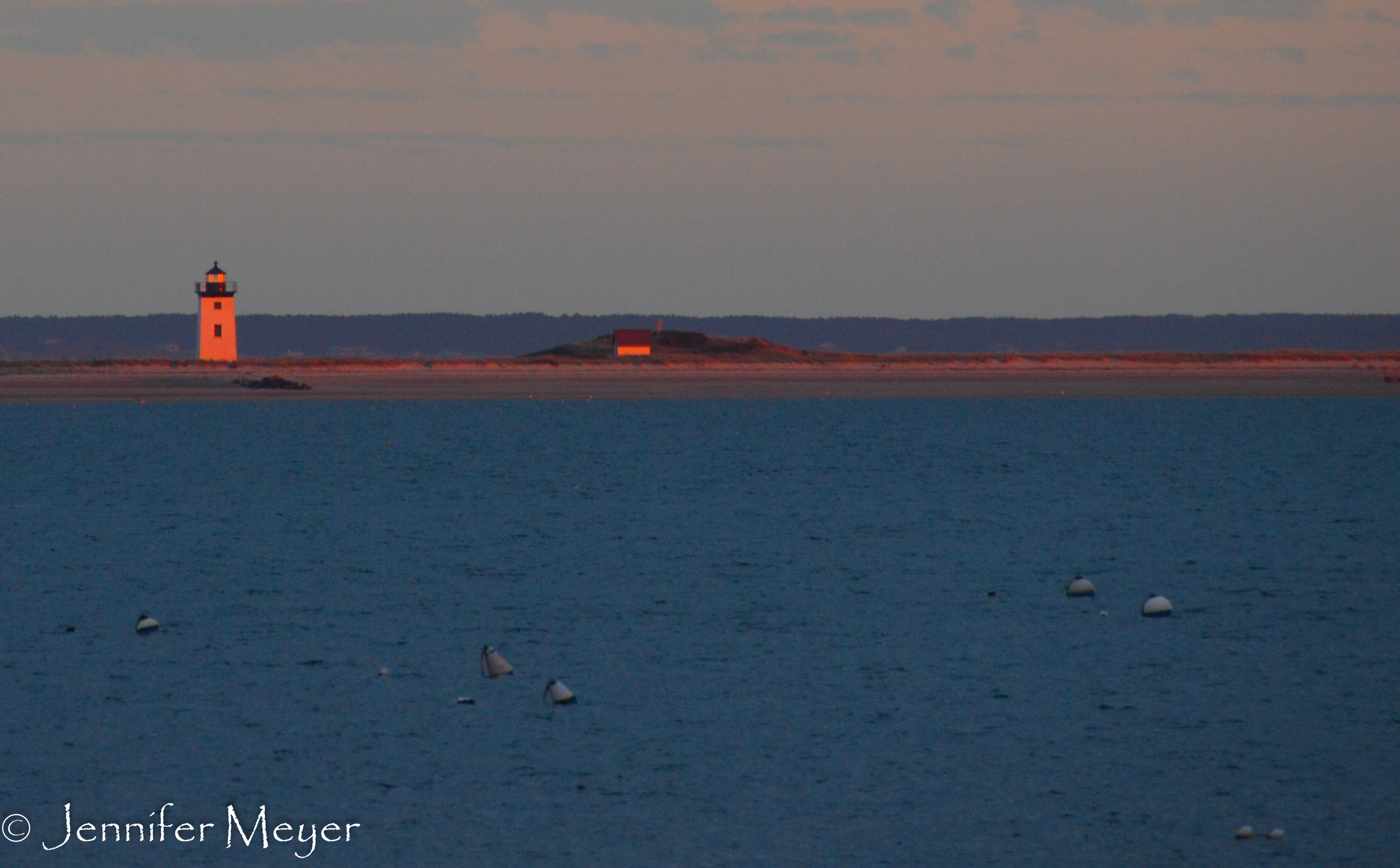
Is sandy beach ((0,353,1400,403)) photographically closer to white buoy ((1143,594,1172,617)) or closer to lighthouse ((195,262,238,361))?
lighthouse ((195,262,238,361))

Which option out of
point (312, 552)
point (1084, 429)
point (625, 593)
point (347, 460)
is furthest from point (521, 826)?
point (1084, 429)

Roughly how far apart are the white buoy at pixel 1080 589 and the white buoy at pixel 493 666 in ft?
39.6

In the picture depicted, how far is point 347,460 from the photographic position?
72.8 m

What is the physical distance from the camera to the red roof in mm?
147375

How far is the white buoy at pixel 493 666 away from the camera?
22250 millimetres

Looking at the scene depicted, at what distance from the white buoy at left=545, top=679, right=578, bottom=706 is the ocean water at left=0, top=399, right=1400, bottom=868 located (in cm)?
16

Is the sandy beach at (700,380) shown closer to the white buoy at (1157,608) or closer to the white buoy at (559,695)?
the white buoy at (1157,608)

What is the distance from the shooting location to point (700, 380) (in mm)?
130500

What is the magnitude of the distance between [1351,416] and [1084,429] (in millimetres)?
32144

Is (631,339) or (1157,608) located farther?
(631,339)

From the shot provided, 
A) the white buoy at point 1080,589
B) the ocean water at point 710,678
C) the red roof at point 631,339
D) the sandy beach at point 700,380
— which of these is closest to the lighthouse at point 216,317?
the sandy beach at point 700,380

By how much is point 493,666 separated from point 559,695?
7.05ft

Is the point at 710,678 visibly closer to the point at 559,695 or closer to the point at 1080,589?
the point at 559,695

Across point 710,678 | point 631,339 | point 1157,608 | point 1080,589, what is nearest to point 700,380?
point 631,339
